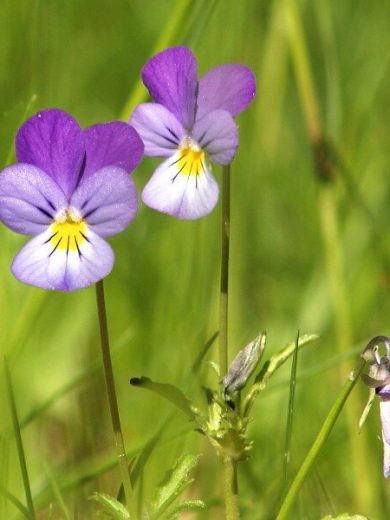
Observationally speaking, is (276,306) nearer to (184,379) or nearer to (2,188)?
(184,379)

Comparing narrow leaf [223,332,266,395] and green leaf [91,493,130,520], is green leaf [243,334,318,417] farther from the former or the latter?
green leaf [91,493,130,520]

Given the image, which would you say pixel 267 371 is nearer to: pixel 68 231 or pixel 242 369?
pixel 242 369

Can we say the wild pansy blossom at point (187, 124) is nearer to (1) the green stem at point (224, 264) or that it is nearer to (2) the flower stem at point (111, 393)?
(1) the green stem at point (224, 264)

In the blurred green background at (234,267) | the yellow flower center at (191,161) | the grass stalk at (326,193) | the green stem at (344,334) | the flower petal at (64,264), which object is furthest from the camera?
the grass stalk at (326,193)

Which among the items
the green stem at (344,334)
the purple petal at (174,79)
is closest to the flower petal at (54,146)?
the purple petal at (174,79)

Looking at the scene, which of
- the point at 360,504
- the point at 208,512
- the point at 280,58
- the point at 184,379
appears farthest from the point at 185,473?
the point at 280,58

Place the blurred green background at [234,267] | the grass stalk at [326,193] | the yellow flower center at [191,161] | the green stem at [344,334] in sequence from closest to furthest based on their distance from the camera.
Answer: the yellow flower center at [191,161]
the blurred green background at [234,267]
the green stem at [344,334]
the grass stalk at [326,193]
